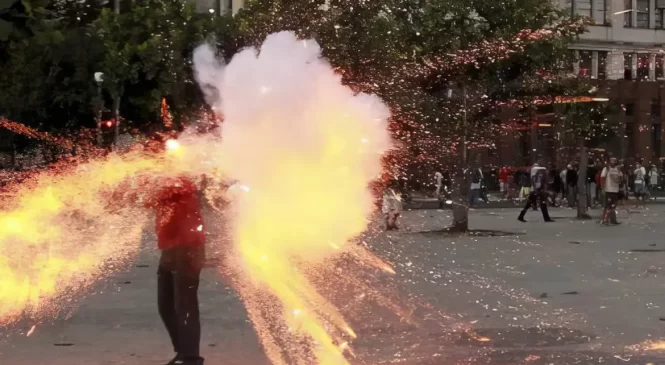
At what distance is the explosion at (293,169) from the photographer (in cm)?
764

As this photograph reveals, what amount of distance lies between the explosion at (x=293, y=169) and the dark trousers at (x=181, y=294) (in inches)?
27.5

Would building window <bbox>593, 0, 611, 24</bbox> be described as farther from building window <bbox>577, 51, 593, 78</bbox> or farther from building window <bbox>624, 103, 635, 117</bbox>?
building window <bbox>577, 51, 593, 78</bbox>

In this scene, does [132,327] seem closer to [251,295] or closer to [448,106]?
[251,295]

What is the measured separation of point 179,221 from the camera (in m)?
5.83

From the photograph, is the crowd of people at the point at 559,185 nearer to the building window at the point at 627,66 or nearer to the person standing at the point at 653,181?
the person standing at the point at 653,181

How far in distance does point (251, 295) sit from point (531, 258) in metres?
4.99

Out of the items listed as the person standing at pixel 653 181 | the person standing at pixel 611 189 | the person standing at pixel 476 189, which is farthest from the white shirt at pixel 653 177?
the person standing at pixel 611 189

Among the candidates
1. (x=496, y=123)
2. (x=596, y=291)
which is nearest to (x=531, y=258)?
(x=596, y=291)

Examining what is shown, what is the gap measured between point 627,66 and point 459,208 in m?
32.9

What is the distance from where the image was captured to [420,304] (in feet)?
27.5

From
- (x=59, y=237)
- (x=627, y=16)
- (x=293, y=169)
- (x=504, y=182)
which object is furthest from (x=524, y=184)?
(x=293, y=169)

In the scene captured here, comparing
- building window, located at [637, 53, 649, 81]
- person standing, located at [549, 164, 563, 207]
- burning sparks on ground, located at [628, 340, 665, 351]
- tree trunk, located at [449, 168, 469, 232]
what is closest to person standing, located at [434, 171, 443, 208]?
person standing, located at [549, 164, 563, 207]

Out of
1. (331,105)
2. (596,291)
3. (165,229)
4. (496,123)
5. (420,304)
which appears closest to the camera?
(165,229)

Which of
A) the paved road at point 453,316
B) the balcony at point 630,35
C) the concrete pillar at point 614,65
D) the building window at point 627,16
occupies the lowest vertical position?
the paved road at point 453,316
